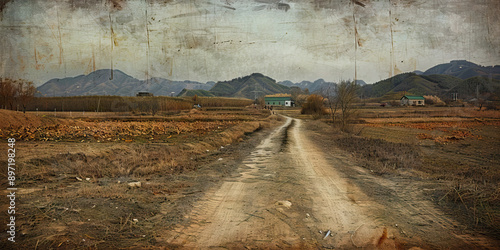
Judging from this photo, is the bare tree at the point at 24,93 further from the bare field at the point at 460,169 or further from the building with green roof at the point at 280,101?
the building with green roof at the point at 280,101

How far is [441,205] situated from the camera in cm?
590

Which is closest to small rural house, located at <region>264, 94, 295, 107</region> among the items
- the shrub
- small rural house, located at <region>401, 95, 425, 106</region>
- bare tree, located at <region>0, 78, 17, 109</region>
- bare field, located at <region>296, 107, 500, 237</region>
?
small rural house, located at <region>401, 95, 425, 106</region>

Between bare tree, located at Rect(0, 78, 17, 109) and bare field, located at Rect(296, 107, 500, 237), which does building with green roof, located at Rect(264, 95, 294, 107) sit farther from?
bare tree, located at Rect(0, 78, 17, 109)

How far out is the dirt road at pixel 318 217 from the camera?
4.19 m

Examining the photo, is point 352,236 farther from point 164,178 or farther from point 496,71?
point 496,71

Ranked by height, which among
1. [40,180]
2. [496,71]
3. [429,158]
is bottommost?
[429,158]

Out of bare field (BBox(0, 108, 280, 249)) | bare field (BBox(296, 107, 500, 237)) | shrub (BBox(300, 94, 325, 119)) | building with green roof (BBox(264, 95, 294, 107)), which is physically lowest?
bare field (BBox(296, 107, 500, 237))

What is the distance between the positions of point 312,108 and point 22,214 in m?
65.6

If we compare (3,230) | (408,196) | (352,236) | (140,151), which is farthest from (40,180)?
(408,196)

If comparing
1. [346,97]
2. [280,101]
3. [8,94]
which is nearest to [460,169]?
[346,97]

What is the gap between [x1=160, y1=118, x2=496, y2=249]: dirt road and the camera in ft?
13.8

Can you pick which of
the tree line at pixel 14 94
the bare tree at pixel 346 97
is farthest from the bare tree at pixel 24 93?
the bare tree at pixel 346 97

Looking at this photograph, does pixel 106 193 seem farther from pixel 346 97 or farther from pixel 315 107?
pixel 315 107

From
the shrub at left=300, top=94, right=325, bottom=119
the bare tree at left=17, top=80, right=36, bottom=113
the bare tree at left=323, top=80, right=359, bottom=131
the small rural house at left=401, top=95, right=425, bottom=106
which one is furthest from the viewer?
the small rural house at left=401, top=95, right=425, bottom=106
